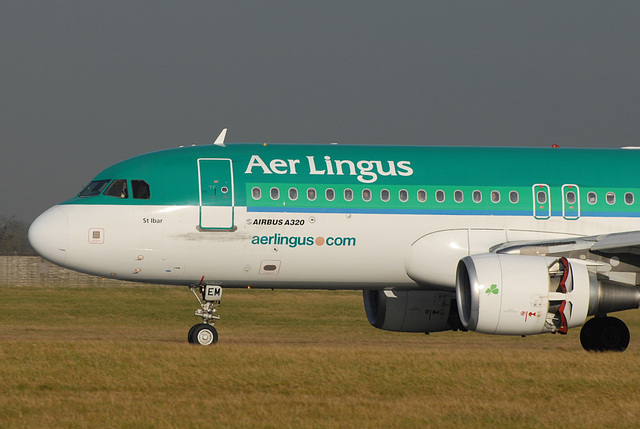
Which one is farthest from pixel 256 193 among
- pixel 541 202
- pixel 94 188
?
pixel 541 202

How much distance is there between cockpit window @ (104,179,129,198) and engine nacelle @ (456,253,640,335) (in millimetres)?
6622

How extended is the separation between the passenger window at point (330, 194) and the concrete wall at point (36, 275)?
28.8 meters

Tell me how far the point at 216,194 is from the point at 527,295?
6061mm

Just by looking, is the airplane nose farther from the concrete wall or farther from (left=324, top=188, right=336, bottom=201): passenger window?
the concrete wall

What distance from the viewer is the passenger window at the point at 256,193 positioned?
18.6 m

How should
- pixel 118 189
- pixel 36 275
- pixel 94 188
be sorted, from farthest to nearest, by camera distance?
pixel 36 275 → pixel 94 188 → pixel 118 189

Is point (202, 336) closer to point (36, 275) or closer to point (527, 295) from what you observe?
point (527, 295)

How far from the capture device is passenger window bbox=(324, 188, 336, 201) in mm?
18844

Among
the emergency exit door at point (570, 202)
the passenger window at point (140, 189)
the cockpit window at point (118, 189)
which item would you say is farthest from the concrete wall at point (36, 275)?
the emergency exit door at point (570, 202)

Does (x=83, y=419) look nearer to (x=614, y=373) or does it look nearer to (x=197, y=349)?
(x=197, y=349)

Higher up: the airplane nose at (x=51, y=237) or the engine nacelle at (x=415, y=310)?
the airplane nose at (x=51, y=237)

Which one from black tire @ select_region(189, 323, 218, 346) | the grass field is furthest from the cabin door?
the grass field

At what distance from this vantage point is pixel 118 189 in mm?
18625

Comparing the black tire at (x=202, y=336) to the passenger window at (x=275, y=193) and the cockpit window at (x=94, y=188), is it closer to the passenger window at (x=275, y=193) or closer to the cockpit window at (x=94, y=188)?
the passenger window at (x=275, y=193)
